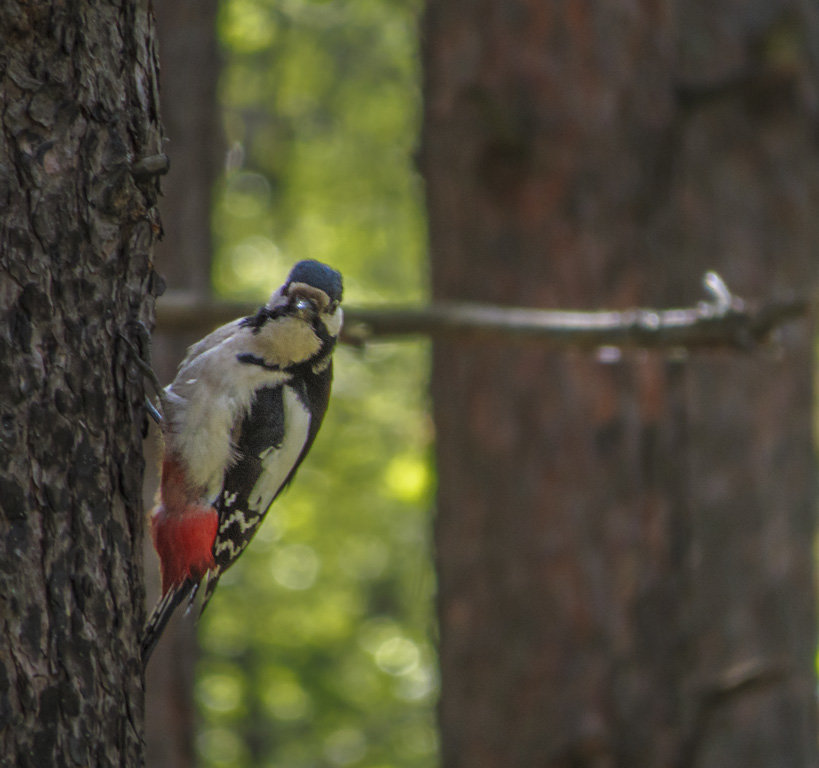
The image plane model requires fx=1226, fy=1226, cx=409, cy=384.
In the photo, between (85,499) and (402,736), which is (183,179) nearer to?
(85,499)

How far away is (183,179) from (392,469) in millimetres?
3089

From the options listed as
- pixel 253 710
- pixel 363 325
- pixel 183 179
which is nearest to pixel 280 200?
pixel 253 710

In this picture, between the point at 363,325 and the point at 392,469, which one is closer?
the point at 363,325

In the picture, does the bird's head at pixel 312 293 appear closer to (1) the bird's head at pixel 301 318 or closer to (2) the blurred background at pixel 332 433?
(1) the bird's head at pixel 301 318

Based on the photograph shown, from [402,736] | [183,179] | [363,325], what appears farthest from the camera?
[402,736]

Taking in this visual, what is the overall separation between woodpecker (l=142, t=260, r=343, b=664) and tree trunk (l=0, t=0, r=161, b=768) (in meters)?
0.96

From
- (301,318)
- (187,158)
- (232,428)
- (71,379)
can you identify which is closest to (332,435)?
(187,158)

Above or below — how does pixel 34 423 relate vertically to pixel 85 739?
above

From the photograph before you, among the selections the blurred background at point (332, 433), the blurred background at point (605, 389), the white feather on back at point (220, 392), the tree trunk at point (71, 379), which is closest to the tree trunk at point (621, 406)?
the blurred background at point (605, 389)

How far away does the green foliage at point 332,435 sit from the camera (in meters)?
10.1

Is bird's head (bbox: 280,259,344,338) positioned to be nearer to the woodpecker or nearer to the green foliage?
the woodpecker

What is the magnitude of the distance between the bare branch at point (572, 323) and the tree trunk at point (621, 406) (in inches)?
39.9

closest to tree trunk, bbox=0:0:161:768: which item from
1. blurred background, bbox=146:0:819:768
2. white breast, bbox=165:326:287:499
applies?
white breast, bbox=165:326:287:499

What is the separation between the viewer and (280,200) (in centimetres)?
1241
